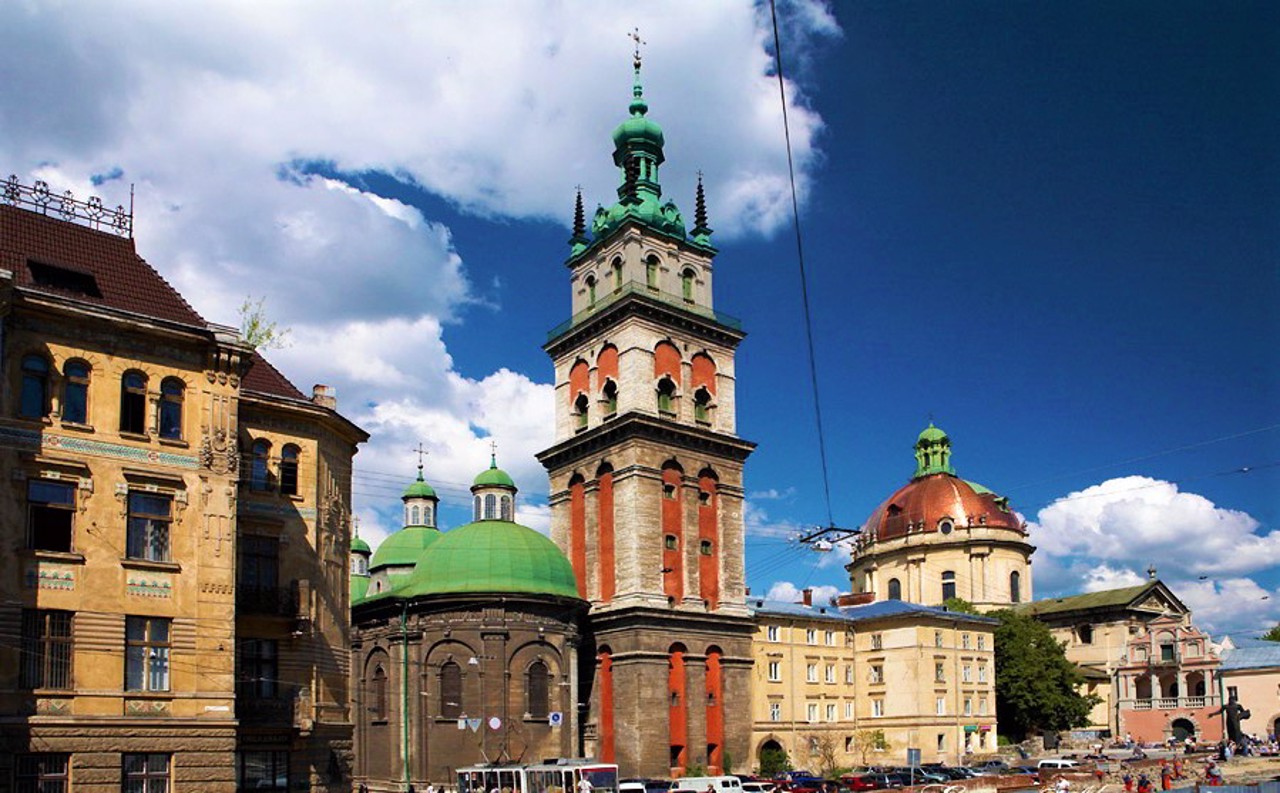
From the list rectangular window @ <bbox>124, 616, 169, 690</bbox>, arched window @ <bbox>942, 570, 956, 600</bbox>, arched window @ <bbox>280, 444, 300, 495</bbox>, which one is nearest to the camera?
rectangular window @ <bbox>124, 616, 169, 690</bbox>

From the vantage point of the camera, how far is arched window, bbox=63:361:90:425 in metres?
31.7

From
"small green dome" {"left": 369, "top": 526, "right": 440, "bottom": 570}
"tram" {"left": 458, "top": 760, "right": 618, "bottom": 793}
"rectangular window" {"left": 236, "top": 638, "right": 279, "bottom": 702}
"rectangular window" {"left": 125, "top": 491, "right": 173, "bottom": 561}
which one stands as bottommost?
"tram" {"left": 458, "top": 760, "right": 618, "bottom": 793}

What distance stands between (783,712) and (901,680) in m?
10.4

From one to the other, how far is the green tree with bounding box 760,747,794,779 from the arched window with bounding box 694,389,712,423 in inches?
825

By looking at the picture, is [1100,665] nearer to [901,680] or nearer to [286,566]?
[901,680]

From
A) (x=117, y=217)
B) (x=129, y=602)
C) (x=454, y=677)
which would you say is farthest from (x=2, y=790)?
(x=454, y=677)

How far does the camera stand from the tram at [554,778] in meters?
46.6

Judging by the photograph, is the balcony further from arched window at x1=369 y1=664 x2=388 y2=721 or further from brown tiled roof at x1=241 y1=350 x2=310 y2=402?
arched window at x1=369 y1=664 x2=388 y2=721

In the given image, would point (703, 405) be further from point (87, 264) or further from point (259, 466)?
point (87, 264)

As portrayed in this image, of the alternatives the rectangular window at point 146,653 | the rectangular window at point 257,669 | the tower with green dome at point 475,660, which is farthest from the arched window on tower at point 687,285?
the rectangular window at point 146,653

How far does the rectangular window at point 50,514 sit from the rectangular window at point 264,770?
965 centimetres

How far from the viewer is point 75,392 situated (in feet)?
105

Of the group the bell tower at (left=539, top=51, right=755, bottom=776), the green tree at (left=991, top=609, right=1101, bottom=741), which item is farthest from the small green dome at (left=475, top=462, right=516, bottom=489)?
the green tree at (left=991, top=609, right=1101, bottom=741)

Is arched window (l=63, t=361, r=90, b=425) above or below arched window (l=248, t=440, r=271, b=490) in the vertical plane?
above
